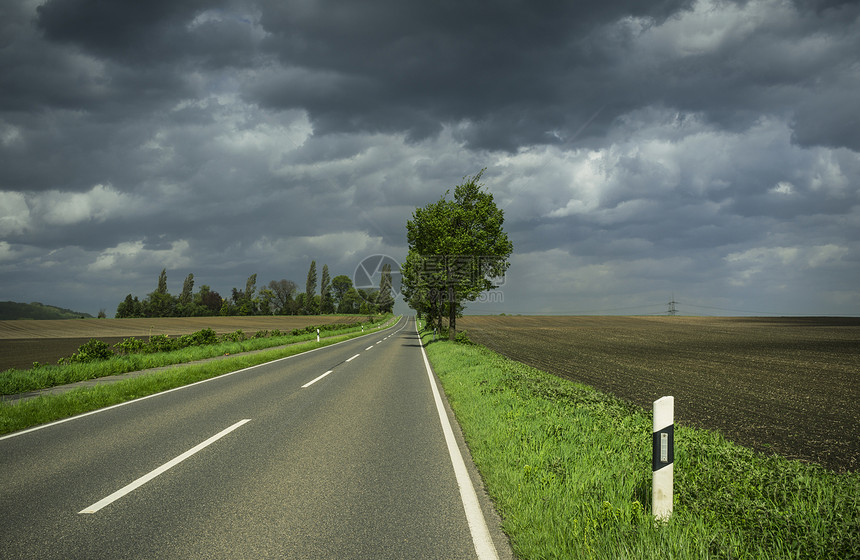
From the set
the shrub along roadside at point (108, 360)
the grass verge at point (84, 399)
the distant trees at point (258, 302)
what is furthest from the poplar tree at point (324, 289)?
the grass verge at point (84, 399)

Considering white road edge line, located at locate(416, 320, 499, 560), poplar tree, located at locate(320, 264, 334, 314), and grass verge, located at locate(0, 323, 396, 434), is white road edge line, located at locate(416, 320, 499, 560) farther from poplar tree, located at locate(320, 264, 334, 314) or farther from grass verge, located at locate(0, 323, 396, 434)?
poplar tree, located at locate(320, 264, 334, 314)

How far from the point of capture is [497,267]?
3066 cm

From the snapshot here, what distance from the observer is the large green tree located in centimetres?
2989

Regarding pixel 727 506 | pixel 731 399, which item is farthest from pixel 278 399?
pixel 731 399

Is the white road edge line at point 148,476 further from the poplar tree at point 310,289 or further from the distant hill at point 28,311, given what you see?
the distant hill at point 28,311

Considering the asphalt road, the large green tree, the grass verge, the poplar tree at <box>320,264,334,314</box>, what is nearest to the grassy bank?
the asphalt road

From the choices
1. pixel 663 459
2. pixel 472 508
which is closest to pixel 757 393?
pixel 663 459

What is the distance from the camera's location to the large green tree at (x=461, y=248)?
2989 cm

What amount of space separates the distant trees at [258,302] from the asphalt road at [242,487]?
10481 cm

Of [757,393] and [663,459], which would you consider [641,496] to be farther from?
[757,393]

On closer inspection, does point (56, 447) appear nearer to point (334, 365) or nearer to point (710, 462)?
point (710, 462)

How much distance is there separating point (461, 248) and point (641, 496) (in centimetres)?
2557

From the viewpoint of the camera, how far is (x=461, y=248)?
1158 inches

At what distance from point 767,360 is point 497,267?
16131 mm
